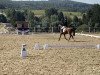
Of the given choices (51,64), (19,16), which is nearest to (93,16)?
(19,16)

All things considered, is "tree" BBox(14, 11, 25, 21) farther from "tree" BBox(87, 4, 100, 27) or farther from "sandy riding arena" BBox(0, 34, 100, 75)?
"sandy riding arena" BBox(0, 34, 100, 75)

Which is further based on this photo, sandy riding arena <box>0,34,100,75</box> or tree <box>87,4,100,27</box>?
tree <box>87,4,100,27</box>

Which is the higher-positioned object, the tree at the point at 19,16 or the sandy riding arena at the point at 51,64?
the sandy riding arena at the point at 51,64

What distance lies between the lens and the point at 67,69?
495 inches

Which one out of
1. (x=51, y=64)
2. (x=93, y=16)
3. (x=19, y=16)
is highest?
(x=51, y=64)

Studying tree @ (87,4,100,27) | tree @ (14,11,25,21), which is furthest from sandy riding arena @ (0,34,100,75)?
tree @ (14,11,25,21)

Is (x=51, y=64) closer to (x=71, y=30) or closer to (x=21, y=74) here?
(x=21, y=74)

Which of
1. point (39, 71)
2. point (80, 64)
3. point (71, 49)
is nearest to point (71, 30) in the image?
point (71, 49)

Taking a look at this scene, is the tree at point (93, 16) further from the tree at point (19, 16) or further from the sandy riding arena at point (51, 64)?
the sandy riding arena at point (51, 64)

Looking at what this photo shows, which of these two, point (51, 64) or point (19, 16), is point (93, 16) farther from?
point (51, 64)

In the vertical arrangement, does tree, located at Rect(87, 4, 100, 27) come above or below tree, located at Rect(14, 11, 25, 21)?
above

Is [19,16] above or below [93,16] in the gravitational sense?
below

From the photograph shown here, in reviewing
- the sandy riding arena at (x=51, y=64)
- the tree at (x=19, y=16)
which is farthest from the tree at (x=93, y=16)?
the sandy riding arena at (x=51, y=64)

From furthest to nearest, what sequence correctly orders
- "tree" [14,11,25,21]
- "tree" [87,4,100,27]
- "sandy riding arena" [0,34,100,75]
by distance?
1. "tree" [14,11,25,21]
2. "tree" [87,4,100,27]
3. "sandy riding arena" [0,34,100,75]
